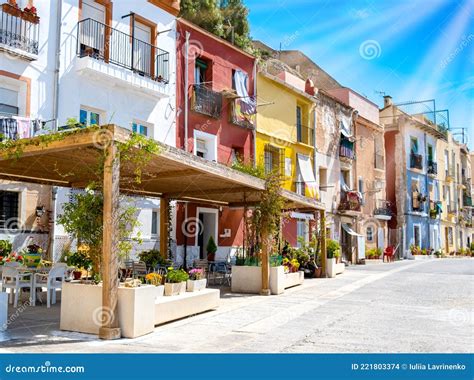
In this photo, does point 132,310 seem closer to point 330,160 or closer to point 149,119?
point 149,119

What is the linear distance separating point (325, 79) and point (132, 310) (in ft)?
94.5

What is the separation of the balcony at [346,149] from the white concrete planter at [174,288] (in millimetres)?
20782

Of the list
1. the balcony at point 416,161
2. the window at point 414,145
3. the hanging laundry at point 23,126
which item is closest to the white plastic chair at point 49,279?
the hanging laundry at point 23,126

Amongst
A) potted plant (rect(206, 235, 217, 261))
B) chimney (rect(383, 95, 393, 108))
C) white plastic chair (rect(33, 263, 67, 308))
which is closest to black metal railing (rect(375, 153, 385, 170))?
chimney (rect(383, 95, 393, 108))

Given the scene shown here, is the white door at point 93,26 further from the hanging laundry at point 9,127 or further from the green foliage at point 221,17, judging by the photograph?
the green foliage at point 221,17

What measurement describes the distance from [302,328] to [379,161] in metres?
27.7

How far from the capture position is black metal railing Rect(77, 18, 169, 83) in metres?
14.6

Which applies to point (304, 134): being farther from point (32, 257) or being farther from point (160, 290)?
point (160, 290)

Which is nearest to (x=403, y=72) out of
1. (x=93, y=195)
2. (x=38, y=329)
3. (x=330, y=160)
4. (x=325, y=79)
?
(x=93, y=195)

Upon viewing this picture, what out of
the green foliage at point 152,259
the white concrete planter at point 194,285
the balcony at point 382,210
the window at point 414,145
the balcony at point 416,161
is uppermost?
the window at point 414,145

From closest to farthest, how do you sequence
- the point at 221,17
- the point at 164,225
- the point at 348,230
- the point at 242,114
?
the point at 164,225 < the point at 242,114 < the point at 221,17 < the point at 348,230

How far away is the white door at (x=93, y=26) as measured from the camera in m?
14.6

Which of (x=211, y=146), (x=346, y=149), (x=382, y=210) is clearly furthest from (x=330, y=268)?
(x=382, y=210)

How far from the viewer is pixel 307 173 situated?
968 inches
